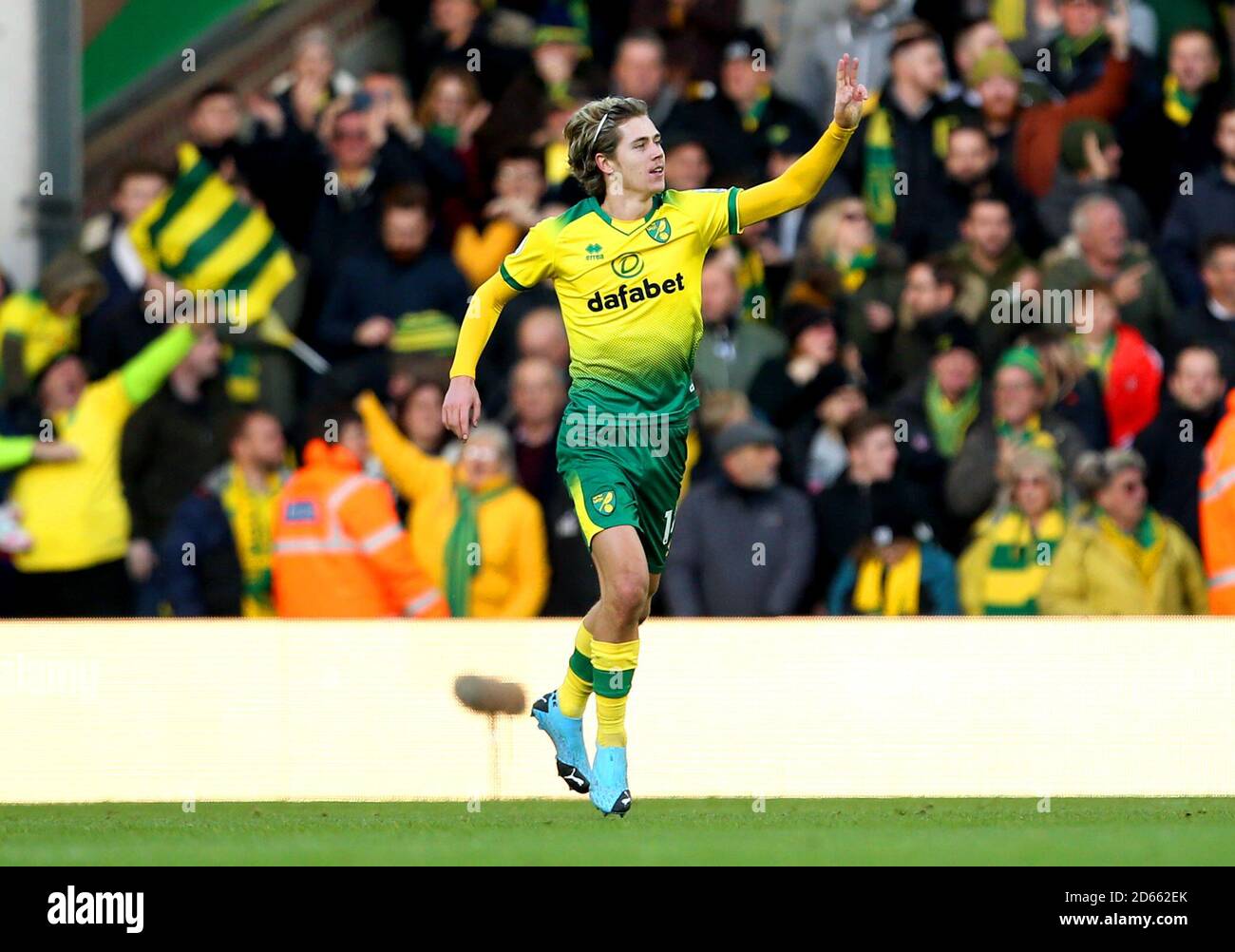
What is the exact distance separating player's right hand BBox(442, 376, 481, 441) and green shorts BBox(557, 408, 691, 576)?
430mm

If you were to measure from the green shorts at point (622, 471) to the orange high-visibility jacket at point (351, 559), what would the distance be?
2.13 metres

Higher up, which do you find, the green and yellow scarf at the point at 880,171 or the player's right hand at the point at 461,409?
the green and yellow scarf at the point at 880,171

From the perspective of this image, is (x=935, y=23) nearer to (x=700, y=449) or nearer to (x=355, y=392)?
(x=700, y=449)

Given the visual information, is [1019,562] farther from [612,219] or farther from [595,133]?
[595,133]

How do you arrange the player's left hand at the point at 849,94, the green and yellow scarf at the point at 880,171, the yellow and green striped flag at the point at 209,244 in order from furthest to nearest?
the green and yellow scarf at the point at 880,171 < the yellow and green striped flag at the point at 209,244 < the player's left hand at the point at 849,94

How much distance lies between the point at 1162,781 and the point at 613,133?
359 centimetres

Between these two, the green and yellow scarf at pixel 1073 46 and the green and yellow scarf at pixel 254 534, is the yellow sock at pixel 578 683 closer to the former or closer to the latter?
the green and yellow scarf at pixel 254 534

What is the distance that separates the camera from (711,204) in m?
7.84

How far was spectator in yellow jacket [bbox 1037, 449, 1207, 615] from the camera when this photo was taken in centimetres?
991

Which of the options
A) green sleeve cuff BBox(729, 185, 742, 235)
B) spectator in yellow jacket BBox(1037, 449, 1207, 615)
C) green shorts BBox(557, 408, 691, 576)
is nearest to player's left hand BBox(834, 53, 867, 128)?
green sleeve cuff BBox(729, 185, 742, 235)

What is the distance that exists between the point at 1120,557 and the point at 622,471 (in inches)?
119

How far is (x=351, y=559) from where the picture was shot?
990 cm

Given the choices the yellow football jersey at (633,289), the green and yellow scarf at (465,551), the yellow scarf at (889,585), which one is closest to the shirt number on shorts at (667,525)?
the yellow football jersey at (633,289)

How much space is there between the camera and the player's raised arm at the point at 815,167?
7332 mm
